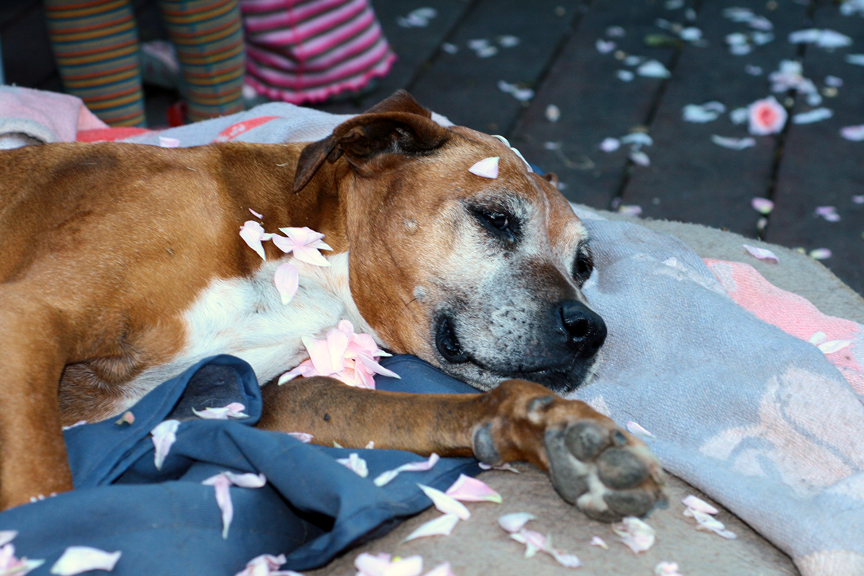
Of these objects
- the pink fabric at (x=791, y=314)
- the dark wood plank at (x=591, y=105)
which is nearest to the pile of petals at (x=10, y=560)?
the pink fabric at (x=791, y=314)

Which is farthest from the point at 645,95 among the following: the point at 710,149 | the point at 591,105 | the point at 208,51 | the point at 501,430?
the point at 501,430

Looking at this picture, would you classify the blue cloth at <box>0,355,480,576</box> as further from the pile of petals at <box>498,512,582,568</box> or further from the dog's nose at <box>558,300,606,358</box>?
the dog's nose at <box>558,300,606,358</box>

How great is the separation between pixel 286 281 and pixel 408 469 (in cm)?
78

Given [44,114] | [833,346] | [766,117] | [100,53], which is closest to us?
[833,346]

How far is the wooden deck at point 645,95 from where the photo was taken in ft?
15.9

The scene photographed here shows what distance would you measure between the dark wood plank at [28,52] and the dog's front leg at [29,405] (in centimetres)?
412

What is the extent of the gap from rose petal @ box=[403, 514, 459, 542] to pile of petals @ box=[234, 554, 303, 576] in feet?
0.97

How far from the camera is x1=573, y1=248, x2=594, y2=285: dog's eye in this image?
2963mm

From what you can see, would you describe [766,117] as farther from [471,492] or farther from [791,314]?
[471,492]

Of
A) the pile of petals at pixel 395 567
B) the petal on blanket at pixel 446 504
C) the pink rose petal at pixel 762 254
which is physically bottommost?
the pink rose petal at pixel 762 254

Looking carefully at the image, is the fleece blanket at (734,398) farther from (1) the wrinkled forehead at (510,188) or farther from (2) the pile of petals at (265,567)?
(2) the pile of petals at (265,567)

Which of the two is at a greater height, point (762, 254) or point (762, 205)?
point (762, 254)

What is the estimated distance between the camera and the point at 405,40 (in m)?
6.75

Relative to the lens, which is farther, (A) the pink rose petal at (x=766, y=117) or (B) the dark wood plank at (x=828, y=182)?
(A) the pink rose petal at (x=766, y=117)
